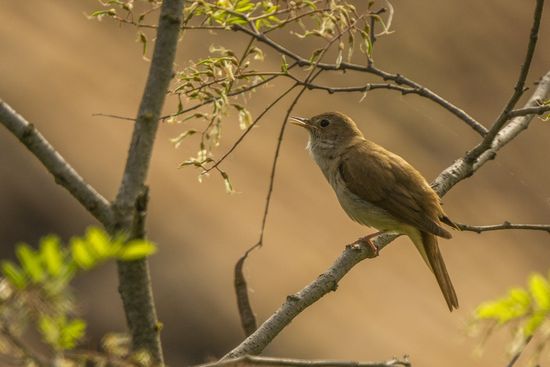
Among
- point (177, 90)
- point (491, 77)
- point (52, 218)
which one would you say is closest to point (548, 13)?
point (491, 77)

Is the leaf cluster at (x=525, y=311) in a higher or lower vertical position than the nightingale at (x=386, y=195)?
lower

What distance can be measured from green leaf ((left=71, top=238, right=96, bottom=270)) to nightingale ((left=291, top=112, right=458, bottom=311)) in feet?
11.2

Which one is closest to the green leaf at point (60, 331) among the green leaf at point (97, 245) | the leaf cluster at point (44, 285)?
the leaf cluster at point (44, 285)

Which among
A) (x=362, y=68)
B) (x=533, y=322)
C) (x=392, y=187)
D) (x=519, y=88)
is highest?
(x=392, y=187)

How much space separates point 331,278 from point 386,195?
1806mm

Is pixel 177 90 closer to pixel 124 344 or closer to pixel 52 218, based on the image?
pixel 124 344

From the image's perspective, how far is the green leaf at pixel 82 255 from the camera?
157cm

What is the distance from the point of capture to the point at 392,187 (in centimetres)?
561

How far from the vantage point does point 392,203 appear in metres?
5.46

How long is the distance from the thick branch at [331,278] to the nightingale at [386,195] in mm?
160

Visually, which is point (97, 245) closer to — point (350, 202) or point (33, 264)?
point (33, 264)

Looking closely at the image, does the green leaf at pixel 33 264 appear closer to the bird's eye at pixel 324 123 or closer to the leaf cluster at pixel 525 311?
the leaf cluster at pixel 525 311

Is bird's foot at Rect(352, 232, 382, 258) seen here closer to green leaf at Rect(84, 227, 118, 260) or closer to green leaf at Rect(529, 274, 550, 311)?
green leaf at Rect(529, 274, 550, 311)

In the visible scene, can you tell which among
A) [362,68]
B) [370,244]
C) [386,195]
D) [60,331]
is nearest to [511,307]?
[60,331]
